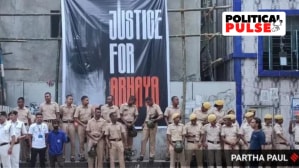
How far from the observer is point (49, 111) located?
20.0 metres

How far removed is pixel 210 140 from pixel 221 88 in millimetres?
2742

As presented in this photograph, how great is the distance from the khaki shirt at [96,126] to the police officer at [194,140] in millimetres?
2190

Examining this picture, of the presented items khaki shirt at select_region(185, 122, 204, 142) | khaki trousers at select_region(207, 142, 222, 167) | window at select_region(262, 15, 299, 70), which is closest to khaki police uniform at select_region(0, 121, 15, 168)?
khaki shirt at select_region(185, 122, 204, 142)

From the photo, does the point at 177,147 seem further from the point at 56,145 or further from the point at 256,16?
the point at 256,16

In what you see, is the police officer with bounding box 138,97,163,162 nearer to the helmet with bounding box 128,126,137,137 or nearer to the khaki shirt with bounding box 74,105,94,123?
the helmet with bounding box 128,126,137,137

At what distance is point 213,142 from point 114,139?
257 centimetres

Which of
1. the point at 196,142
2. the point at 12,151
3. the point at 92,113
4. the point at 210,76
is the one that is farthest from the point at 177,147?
the point at 210,76

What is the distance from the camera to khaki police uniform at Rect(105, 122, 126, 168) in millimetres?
19422

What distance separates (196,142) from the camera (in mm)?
19484

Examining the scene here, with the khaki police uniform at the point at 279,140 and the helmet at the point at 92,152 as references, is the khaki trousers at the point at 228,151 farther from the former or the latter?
the helmet at the point at 92,152

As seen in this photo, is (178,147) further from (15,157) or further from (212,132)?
(15,157)

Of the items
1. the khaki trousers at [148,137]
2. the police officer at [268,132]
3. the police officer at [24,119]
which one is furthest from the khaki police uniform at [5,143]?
the police officer at [268,132]

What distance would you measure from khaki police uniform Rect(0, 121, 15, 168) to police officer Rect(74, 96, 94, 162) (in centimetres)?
204

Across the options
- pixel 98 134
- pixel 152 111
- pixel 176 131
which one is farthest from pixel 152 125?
pixel 98 134
